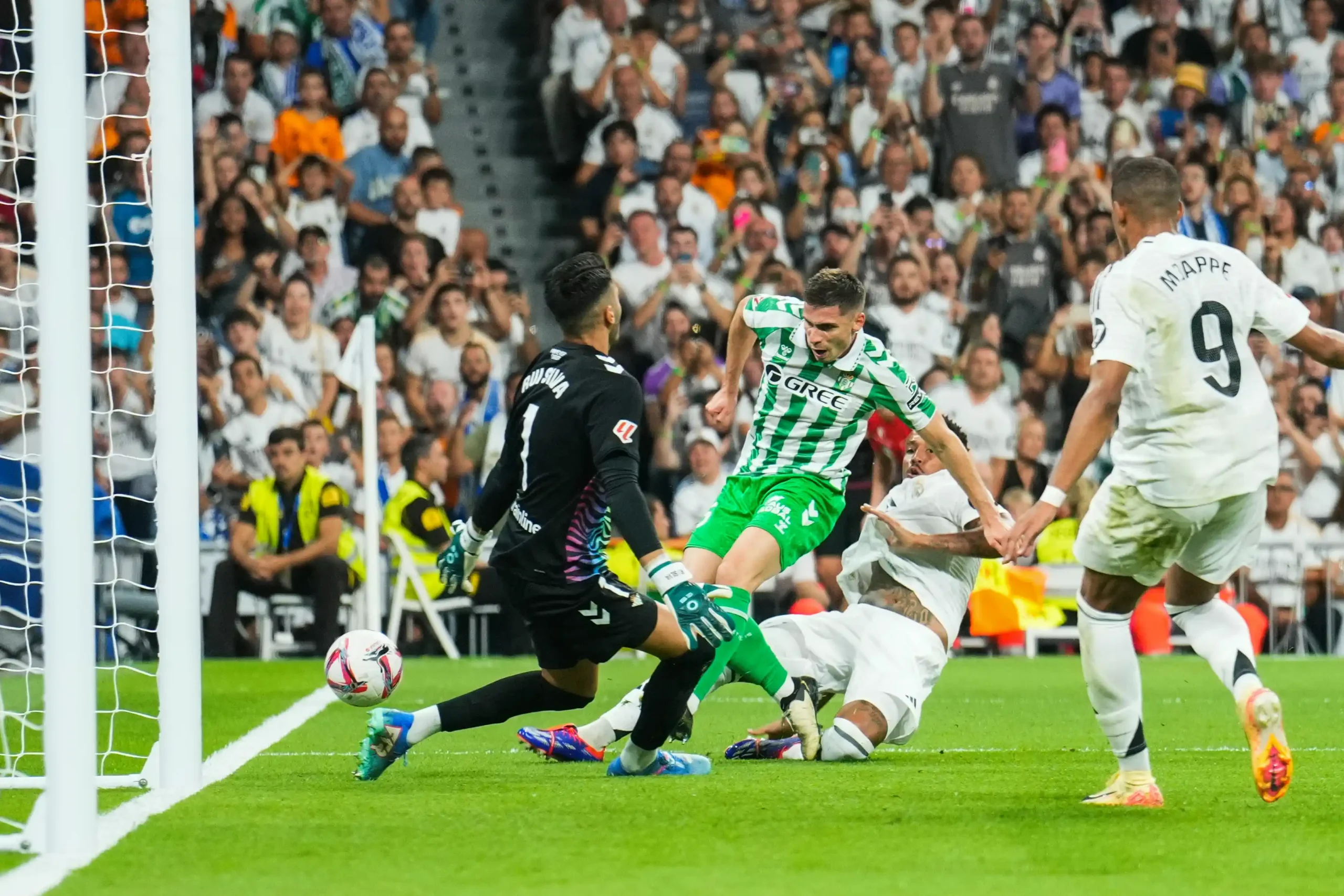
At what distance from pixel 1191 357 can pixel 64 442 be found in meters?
3.38

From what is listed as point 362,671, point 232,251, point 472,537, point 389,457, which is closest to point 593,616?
point 472,537

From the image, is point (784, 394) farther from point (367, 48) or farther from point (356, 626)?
point (367, 48)

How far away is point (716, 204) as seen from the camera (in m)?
17.5

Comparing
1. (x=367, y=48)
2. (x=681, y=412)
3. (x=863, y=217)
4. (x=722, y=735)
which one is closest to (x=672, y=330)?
(x=681, y=412)

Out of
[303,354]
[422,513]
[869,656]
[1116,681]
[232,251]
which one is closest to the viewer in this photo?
[1116,681]

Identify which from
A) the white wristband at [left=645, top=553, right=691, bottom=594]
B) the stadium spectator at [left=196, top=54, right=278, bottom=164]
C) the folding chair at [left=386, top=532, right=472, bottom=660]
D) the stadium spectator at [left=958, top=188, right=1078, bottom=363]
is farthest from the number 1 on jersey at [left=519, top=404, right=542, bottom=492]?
the stadium spectator at [left=196, top=54, right=278, bottom=164]

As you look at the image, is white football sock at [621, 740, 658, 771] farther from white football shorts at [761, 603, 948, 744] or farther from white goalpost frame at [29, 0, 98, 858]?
white goalpost frame at [29, 0, 98, 858]

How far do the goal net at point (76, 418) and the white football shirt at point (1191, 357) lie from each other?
10.1 feet

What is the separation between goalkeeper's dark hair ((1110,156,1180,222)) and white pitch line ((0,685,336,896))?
3632mm

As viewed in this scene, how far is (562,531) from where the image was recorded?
21.8ft

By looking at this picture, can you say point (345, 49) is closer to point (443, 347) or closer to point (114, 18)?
point (114, 18)

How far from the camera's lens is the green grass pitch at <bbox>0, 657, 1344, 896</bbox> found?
460cm

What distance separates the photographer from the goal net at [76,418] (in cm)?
506

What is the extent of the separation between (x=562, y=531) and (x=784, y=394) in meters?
2.33
